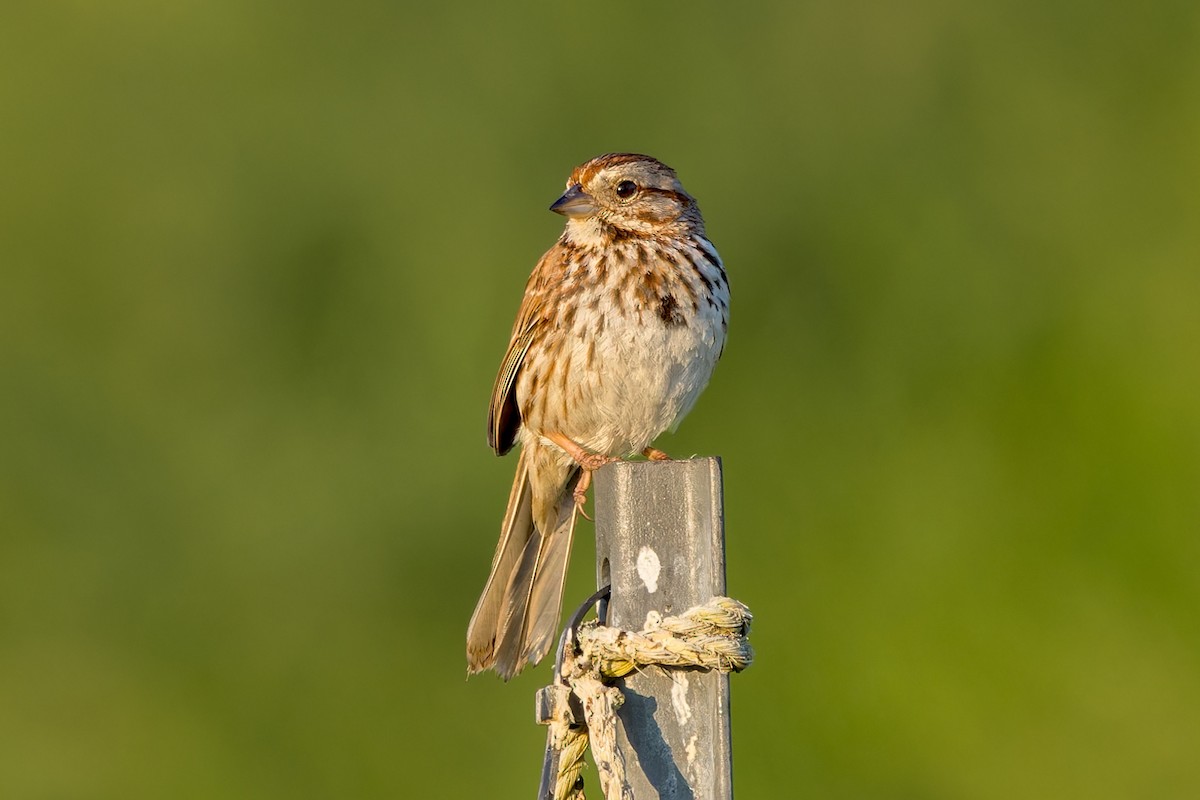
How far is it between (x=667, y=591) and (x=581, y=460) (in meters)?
1.73

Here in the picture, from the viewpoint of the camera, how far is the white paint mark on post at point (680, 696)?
3.37 meters

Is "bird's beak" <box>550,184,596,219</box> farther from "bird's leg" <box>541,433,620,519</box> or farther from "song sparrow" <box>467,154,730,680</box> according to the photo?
"bird's leg" <box>541,433,620,519</box>

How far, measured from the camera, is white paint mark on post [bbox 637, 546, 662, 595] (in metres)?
3.41

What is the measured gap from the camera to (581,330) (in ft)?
16.4

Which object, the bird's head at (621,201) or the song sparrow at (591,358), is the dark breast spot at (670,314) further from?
the bird's head at (621,201)

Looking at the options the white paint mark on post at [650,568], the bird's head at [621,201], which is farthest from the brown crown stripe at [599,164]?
the white paint mark on post at [650,568]

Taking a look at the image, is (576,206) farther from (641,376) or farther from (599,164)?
(641,376)

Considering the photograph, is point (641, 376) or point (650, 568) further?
point (641, 376)

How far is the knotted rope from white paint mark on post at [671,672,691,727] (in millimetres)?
47

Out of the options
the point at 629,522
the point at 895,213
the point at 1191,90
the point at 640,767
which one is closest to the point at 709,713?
the point at 640,767

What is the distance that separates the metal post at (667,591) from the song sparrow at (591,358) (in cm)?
121

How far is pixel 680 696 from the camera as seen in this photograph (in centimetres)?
338

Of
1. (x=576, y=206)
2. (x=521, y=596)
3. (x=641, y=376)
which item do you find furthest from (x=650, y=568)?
(x=576, y=206)

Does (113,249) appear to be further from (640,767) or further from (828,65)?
(640,767)
